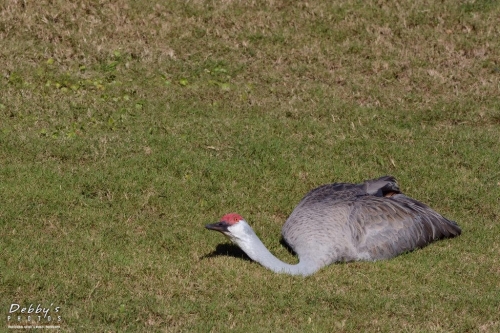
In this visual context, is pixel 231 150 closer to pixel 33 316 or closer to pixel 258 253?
pixel 258 253

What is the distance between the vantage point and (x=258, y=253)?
29.1 ft

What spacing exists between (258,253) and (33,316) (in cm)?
224

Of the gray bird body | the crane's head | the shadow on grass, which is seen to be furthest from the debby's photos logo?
the gray bird body

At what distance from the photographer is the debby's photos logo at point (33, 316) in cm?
757

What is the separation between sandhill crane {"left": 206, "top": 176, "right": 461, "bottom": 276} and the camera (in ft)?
29.1

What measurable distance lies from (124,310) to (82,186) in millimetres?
3090

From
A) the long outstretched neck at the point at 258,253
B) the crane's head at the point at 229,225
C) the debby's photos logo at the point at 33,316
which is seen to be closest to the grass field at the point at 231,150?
the debby's photos logo at the point at 33,316

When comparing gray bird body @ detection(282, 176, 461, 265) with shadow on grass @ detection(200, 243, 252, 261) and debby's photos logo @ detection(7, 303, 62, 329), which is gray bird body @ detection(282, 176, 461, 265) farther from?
debby's photos logo @ detection(7, 303, 62, 329)

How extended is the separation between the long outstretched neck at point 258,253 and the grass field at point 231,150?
15cm

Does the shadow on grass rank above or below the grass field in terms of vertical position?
below

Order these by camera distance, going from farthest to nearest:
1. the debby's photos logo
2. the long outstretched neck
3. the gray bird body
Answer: the gray bird body < the long outstretched neck < the debby's photos logo

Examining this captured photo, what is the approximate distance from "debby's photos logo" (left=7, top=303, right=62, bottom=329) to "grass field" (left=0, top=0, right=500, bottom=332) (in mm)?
37

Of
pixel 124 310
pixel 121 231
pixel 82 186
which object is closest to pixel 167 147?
pixel 82 186

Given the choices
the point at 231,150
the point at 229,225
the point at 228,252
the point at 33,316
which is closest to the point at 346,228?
the point at 228,252
